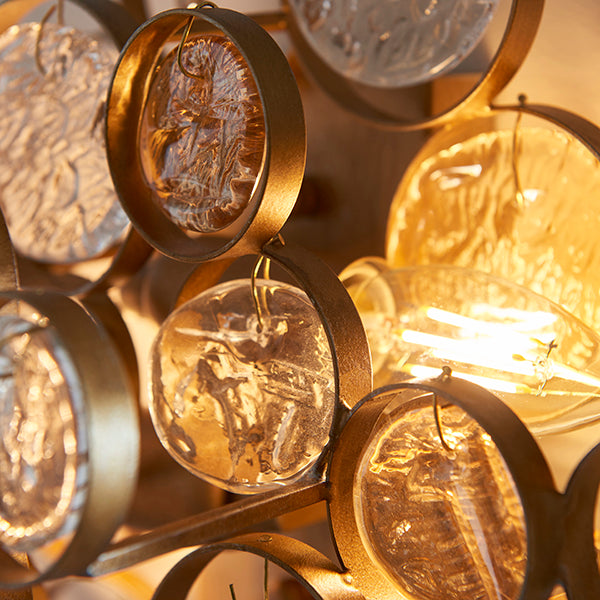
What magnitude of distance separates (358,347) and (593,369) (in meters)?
0.11

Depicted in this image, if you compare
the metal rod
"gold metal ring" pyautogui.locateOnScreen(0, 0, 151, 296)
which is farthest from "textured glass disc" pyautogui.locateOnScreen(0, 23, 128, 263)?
the metal rod

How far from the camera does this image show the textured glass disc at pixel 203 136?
28cm

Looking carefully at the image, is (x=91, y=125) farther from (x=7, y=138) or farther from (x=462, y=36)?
(x=462, y=36)

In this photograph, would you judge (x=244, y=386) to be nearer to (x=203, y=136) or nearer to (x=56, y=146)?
(x=203, y=136)

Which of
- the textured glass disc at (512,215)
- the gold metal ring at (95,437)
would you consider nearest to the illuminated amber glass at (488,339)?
the textured glass disc at (512,215)

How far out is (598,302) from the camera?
340 mm

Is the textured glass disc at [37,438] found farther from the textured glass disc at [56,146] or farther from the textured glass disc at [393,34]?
the textured glass disc at [393,34]

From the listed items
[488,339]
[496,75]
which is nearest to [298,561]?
[488,339]

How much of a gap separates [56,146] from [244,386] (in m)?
0.25

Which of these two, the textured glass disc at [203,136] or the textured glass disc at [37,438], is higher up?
the textured glass disc at [203,136]

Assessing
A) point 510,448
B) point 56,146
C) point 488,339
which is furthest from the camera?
point 56,146

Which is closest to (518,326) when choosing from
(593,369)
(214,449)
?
(593,369)

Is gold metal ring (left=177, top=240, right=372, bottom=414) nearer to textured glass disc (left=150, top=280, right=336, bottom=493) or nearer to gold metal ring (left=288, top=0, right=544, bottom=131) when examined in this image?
textured glass disc (left=150, top=280, right=336, bottom=493)

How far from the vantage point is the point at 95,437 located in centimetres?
34
